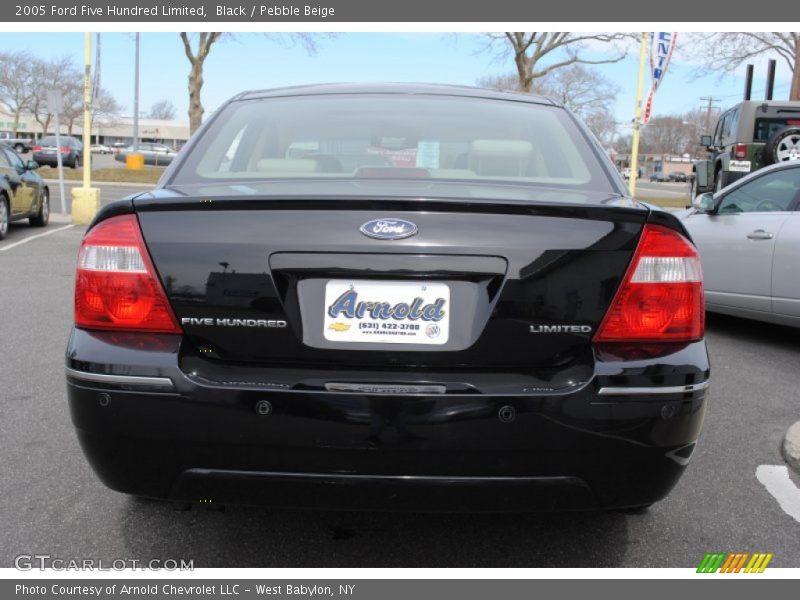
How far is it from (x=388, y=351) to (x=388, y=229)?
34cm

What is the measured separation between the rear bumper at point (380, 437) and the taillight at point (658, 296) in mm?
87

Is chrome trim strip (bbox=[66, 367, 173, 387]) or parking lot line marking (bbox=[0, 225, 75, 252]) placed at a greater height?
chrome trim strip (bbox=[66, 367, 173, 387])

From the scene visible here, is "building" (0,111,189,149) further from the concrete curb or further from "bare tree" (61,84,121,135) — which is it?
the concrete curb

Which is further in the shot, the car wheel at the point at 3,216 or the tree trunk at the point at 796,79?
the tree trunk at the point at 796,79

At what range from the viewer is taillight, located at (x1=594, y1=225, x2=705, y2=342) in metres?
2.13

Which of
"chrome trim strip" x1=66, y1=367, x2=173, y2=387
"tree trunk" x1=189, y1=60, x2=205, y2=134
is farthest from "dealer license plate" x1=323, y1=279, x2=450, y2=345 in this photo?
"tree trunk" x1=189, y1=60, x2=205, y2=134

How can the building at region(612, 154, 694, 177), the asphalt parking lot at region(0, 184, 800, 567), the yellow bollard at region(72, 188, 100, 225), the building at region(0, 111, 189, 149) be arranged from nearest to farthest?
1. the asphalt parking lot at region(0, 184, 800, 567)
2. the yellow bollard at region(72, 188, 100, 225)
3. the building at region(0, 111, 189, 149)
4. the building at region(612, 154, 694, 177)

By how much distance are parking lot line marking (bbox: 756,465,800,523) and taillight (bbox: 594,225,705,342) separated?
1289 millimetres

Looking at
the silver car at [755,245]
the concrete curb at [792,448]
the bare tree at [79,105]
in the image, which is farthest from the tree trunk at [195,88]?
the bare tree at [79,105]

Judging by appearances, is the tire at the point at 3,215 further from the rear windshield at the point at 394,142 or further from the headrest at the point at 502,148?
the headrest at the point at 502,148

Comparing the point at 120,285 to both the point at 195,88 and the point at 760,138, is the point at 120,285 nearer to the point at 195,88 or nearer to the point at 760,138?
the point at 760,138

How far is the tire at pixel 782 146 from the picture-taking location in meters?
12.9

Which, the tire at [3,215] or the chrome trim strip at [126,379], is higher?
the chrome trim strip at [126,379]
